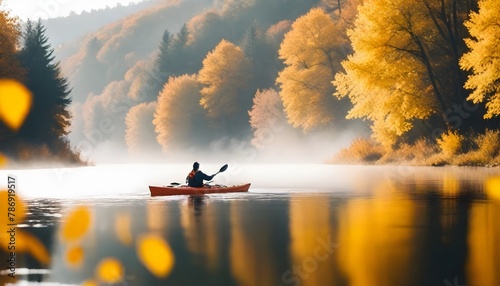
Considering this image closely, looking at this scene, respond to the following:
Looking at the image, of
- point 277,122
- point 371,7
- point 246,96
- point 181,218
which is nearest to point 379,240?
point 181,218

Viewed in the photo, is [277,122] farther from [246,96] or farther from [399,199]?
[399,199]

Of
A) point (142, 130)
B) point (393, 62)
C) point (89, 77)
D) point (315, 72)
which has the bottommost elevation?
point (393, 62)

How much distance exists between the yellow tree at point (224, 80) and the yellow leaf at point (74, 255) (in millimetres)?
84602

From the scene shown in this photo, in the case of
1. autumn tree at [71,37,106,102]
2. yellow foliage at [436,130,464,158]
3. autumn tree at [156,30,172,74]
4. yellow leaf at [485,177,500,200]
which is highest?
autumn tree at [71,37,106,102]

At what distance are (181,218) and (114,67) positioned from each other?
→ 17142 cm

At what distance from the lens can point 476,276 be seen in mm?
10734

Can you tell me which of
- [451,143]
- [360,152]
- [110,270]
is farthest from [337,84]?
[110,270]

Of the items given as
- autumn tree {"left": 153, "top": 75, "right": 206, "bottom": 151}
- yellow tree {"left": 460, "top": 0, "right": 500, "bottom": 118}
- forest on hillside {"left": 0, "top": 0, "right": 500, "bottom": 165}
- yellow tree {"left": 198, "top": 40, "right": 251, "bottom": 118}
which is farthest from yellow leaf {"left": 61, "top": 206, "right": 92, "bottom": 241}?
autumn tree {"left": 153, "top": 75, "right": 206, "bottom": 151}

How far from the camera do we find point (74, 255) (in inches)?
522

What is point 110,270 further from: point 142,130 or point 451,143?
point 142,130

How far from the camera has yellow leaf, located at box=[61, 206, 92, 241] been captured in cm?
1619

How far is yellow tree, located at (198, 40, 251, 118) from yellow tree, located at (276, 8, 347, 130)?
85.7 feet

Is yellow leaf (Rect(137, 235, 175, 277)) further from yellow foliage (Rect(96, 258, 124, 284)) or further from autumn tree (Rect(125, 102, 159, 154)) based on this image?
autumn tree (Rect(125, 102, 159, 154))

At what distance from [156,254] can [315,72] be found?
59684mm
